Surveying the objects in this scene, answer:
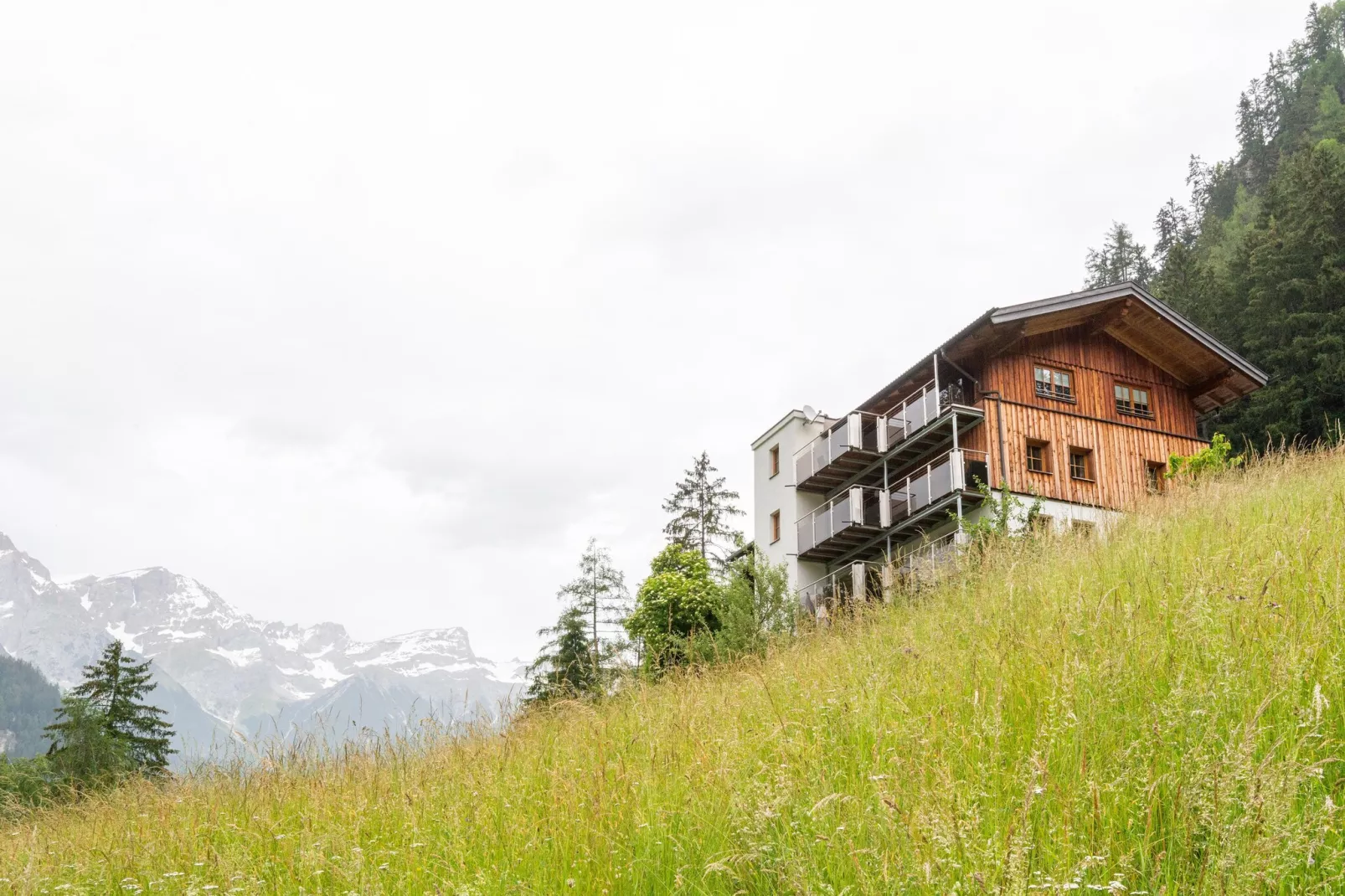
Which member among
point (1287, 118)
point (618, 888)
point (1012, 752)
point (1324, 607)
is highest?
point (1287, 118)

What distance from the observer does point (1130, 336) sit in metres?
31.0

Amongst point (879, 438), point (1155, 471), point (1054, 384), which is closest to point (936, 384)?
point (879, 438)

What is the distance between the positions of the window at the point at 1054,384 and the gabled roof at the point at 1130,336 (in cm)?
124

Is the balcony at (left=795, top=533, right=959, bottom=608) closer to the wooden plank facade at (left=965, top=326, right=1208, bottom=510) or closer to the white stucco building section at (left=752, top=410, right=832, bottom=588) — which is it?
the white stucco building section at (left=752, top=410, right=832, bottom=588)

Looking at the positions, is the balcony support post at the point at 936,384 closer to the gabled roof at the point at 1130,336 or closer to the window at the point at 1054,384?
the gabled roof at the point at 1130,336

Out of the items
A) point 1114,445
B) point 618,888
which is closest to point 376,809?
point 618,888

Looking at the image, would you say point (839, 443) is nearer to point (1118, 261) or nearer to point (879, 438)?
point (879, 438)

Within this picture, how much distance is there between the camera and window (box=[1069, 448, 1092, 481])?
29.0 m

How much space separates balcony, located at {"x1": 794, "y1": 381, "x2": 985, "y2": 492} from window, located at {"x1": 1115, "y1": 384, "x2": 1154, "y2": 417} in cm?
481

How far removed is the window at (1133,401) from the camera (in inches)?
1208

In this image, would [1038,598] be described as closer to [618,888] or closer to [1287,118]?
[618,888]

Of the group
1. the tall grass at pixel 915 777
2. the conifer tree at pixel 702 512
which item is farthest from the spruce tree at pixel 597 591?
the tall grass at pixel 915 777

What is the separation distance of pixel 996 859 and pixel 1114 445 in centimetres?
2943

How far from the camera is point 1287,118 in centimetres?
8119
